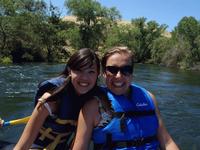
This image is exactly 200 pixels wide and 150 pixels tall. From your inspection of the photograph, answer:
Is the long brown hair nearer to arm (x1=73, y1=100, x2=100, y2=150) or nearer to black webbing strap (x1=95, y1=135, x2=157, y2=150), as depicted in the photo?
arm (x1=73, y1=100, x2=100, y2=150)

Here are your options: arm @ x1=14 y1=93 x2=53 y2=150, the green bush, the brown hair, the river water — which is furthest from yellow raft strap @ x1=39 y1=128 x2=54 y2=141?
the green bush

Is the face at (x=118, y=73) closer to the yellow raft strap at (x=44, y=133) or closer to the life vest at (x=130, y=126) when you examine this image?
the life vest at (x=130, y=126)

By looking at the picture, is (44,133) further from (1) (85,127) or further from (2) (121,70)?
(2) (121,70)

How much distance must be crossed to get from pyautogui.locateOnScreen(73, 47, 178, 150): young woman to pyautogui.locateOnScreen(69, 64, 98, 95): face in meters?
0.10

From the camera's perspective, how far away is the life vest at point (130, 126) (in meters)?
2.92

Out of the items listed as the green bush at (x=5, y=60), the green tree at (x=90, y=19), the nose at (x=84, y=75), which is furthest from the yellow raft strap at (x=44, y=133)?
the green tree at (x=90, y=19)

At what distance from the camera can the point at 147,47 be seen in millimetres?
53844

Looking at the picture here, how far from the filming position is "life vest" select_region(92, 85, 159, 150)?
2918mm

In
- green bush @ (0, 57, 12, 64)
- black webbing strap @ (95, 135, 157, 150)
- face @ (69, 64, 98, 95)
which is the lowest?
green bush @ (0, 57, 12, 64)

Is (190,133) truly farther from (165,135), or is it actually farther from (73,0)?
(73,0)

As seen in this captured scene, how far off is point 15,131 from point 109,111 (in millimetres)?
5779

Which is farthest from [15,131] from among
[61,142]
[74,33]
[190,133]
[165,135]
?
[74,33]

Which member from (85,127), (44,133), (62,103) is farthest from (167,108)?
(85,127)

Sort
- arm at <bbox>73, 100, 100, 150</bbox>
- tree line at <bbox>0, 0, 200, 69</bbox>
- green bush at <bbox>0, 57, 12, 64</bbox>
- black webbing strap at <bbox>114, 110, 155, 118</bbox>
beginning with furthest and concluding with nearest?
tree line at <bbox>0, 0, 200, 69</bbox>, green bush at <bbox>0, 57, 12, 64</bbox>, black webbing strap at <bbox>114, 110, 155, 118</bbox>, arm at <bbox>73, 100, 100, 150</bbox>
